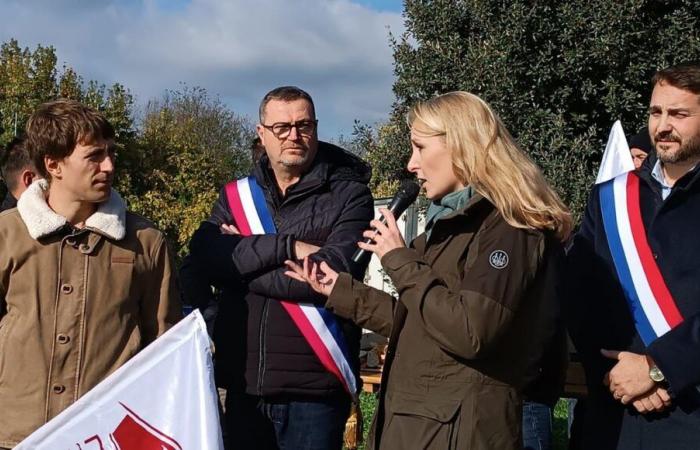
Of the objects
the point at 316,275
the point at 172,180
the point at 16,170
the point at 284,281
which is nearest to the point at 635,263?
the point at 316,275

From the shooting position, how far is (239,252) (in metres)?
4.02

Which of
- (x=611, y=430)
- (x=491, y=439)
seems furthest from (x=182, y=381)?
(x=611, y=430)

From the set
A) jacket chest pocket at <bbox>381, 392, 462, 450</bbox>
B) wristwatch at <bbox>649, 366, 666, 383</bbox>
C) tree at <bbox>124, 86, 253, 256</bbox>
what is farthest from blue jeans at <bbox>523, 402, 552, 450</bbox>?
tree at <bbox>124, 86, 253, 256</bbox>

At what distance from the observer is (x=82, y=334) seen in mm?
3383

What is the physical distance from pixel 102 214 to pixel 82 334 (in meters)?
0.46

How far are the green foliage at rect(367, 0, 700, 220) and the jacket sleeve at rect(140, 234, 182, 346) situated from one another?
5056 mm

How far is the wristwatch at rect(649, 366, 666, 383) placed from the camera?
3145mm

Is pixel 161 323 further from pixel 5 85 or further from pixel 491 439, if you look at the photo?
pixel 5 85

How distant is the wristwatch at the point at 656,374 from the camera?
10.3ft

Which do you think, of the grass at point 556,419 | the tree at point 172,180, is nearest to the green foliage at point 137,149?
the tree at point 172,180

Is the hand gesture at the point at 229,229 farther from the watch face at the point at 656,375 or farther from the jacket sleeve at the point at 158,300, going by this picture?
the watch face at the point at 656,375

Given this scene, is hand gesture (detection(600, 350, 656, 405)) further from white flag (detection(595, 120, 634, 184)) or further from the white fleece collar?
white flag (detection(595, 120, 634, 184))

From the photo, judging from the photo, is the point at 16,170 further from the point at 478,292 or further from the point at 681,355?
the point at 681,355

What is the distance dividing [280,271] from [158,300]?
577 mm
